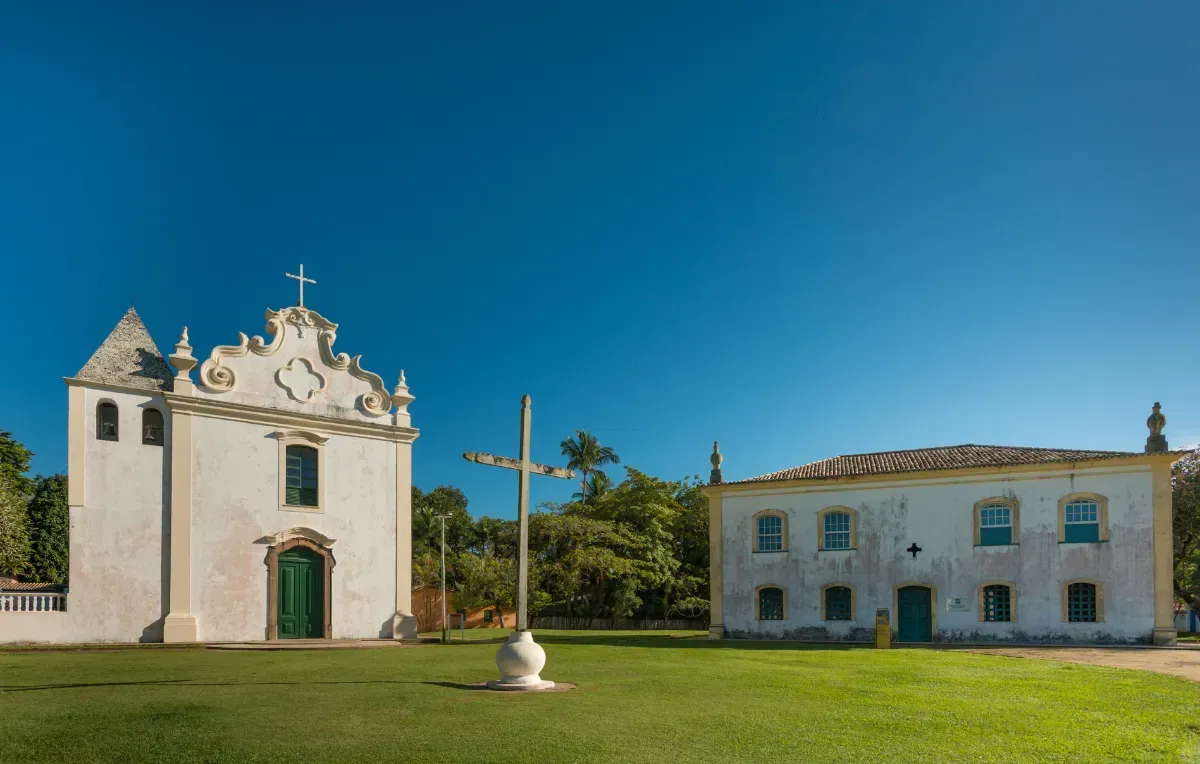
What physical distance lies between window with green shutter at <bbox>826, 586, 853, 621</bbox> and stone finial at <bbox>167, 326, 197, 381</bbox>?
19.9 metres

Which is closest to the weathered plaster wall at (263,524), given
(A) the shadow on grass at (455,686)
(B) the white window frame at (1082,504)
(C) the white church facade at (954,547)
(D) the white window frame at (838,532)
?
(C) the white church facade at (954,547)

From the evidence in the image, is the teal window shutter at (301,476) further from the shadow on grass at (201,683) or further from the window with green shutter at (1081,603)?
the window with green shutter at (1081,603)

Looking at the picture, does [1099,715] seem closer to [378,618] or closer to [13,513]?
[378,618]

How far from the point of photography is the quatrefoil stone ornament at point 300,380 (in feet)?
85.9

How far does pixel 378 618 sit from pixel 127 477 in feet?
26.0

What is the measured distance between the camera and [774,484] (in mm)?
30484

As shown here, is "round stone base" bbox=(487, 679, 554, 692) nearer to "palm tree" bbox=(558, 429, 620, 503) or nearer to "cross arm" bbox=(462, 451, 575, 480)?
"cross arm" bbox=(462, 451, 575, 480)

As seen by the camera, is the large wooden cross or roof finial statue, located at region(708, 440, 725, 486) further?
roof finial statue, located at region(708, 440, 725, 486)

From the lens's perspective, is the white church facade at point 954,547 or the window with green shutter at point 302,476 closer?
the white church facade at point 954,547

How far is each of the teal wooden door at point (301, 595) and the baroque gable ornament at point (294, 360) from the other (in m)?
4.74

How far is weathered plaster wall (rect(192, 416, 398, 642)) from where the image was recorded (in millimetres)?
23844

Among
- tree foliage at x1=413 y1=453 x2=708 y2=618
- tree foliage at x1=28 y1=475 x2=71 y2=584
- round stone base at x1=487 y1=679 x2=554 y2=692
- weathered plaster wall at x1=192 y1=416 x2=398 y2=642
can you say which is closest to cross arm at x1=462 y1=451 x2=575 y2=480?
round stone base at x1=487 y1=679 x2=554 y2=692

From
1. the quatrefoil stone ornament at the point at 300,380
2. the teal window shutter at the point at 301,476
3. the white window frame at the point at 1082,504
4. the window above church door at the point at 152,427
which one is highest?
the quatrefoil stone ornament at the point at 300,380

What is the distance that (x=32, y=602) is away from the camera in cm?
2150
